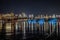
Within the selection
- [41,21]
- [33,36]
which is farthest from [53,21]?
[33,36]

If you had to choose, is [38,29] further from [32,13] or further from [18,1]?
[18,1]

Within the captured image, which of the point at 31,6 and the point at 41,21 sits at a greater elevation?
the point at 31,6

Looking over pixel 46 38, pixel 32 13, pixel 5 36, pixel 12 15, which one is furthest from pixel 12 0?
pixel 46 38

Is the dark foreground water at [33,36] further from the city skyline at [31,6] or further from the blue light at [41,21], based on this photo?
the city skyline at [31,6]

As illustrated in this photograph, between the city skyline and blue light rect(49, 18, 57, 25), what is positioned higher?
the city skyline

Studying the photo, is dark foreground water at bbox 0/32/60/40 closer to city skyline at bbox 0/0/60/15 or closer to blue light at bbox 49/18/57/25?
blue light at bbox 49/18/57/25

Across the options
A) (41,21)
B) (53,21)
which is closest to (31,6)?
(41,21)

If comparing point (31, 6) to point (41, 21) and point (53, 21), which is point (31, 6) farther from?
point (53, 21)

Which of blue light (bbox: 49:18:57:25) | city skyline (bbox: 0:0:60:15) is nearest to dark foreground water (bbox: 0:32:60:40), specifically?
blue light (bbox: 49:18:57:25)

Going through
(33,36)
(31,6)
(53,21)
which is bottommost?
(33,36)

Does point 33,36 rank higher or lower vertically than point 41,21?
lower

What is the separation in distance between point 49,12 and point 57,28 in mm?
233

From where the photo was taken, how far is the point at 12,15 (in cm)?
184

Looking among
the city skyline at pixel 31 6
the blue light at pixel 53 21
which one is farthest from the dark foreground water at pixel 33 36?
the city skyline at pixel 31 6
